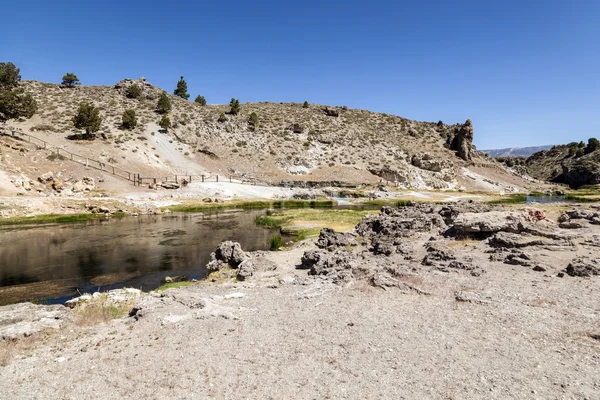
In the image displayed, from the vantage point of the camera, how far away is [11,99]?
2179 inches

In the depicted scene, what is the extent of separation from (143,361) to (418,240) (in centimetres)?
1855

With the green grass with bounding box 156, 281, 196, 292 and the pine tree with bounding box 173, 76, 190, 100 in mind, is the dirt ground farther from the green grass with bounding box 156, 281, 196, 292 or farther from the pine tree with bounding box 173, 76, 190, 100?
the pine tree with bounding box 173, 76, 190, 100

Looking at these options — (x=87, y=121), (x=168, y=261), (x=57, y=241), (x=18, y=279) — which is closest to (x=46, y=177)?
(x=57, y=241)

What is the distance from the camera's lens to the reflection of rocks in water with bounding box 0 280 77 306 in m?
16.4

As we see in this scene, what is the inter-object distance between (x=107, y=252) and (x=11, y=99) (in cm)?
4772

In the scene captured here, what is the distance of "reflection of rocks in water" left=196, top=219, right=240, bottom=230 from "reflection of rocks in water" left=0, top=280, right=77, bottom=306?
18162 mm

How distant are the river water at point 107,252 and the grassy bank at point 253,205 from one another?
8.16 meters

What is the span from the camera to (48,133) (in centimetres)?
6938

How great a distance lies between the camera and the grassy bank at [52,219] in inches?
1436

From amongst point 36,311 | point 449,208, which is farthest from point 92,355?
point 449,208

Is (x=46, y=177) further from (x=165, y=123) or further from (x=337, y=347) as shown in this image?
(x=337, y=347)

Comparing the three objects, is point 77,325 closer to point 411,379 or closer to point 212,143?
point 411,379

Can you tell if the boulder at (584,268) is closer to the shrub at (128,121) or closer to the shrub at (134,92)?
the shrub at (128,121)

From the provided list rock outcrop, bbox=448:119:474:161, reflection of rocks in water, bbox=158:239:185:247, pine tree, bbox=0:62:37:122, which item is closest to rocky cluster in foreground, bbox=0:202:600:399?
reflection of rocks in water, bbox=158:239:185:247
